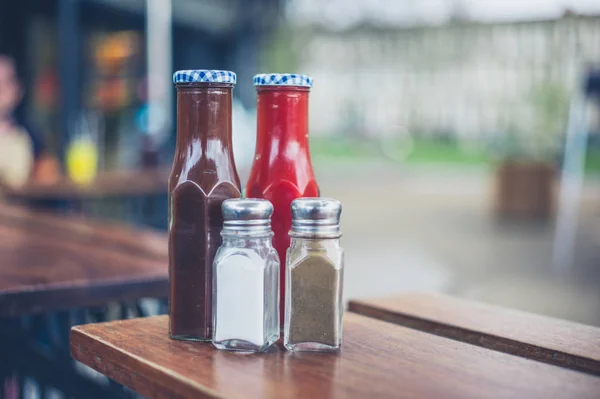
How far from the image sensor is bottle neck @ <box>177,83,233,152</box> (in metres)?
0.96

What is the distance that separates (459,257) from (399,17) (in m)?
24.1

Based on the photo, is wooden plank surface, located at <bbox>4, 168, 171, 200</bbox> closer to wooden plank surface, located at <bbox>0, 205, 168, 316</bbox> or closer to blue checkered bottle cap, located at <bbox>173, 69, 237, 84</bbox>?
wooden plank surface, located at <bbox>0, 205, 168, 316</bbox>

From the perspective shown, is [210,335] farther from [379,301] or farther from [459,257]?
[459,257]

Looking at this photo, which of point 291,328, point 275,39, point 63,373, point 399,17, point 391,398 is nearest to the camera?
point 391,398

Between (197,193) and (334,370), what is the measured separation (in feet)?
0.93

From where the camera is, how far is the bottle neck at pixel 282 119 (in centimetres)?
100

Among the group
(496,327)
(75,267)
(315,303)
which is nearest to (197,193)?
(315,303)

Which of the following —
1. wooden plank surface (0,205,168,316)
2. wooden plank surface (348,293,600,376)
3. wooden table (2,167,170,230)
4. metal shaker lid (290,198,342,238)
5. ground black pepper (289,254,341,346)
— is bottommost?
wooden table (2,167,170,230)

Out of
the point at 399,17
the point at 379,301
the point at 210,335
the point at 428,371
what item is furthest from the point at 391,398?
the point at 399,17

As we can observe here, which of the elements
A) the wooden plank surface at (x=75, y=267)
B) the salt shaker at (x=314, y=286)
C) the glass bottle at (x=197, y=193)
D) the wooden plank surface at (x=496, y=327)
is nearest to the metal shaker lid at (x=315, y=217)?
the salt shaker at (x=314, y=286)

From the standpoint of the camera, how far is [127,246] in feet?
6.23

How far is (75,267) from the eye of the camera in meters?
1.57

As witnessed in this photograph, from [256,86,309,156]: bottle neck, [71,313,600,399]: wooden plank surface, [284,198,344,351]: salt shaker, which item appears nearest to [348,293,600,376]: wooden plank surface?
[71,313,600,399]: wooden plank surface

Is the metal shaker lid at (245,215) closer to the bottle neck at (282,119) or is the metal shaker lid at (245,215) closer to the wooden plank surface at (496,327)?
the bottle neck at (282,119)
